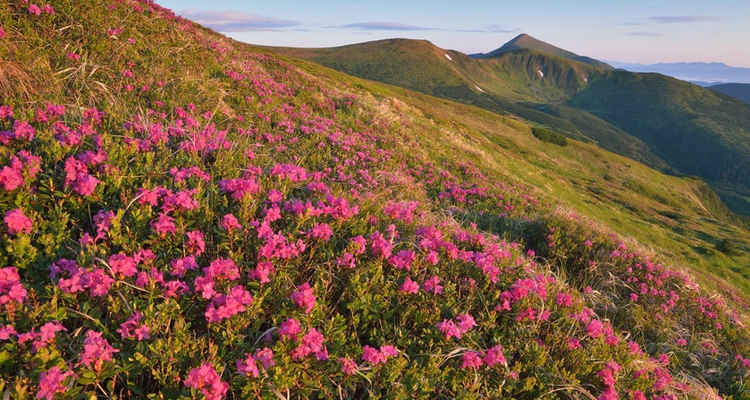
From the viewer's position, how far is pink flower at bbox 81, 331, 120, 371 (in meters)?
2.55

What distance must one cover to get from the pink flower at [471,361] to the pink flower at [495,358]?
10 centimetres

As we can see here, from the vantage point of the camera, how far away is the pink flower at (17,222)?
3256mm

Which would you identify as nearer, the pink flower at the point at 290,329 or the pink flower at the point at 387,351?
the pink flower at the point at 290,329

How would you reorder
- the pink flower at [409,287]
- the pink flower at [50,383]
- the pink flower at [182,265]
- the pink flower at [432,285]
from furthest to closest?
1. the pink flower at [432,285]
2. the pink flower at [409,287]
3. the pink flower at [182,265]
4. the pink flower at [50,383]

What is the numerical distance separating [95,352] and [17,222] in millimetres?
1618

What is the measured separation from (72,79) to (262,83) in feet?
22.0

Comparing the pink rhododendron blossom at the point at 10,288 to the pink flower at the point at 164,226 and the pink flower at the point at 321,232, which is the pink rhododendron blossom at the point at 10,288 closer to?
the pink flower at the point at 164,226

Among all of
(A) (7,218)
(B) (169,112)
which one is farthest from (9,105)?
(A) (7,218)

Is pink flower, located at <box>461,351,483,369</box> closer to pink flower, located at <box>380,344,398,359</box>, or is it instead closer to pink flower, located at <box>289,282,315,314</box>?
pink flower, located at <box>380,344,398,359</box>

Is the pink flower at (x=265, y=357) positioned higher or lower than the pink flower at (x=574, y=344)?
higher

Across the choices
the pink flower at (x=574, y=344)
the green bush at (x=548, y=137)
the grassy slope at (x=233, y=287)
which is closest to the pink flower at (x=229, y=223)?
the grassy slope at (x=233, y=287)

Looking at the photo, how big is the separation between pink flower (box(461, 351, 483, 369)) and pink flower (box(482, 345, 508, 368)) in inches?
4.1

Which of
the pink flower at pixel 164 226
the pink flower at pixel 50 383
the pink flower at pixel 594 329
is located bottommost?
the pink flower at pixel 594 329

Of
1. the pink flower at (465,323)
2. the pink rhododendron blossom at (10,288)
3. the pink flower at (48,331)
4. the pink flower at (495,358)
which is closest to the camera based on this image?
the pink flower at (48,331)
